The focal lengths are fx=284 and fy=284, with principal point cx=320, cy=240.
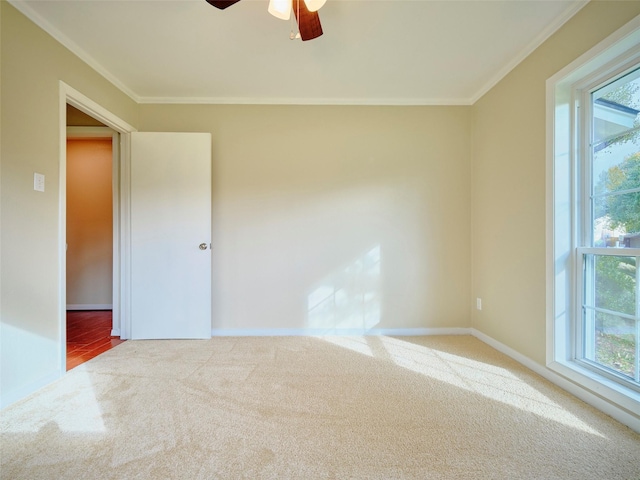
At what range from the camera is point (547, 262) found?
2102mm

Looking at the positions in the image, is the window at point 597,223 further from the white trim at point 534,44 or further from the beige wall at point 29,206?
the beige wall at point 29,206

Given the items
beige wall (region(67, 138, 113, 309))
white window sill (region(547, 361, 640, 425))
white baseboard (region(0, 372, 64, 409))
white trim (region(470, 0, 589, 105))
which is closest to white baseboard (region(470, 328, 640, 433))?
white window sill (region(547, 361, 640, 425))

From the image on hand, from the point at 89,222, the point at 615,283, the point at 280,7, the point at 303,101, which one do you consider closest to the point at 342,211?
the point at 303,101

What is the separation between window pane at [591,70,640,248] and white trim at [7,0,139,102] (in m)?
3.81

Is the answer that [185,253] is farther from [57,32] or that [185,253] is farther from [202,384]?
[57,32]

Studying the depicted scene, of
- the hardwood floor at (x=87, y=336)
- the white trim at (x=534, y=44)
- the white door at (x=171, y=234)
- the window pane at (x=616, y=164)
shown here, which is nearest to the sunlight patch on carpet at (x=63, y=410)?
the hardwood floor at (x=87, y=336)

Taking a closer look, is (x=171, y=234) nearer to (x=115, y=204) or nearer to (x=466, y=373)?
(x=115, y=204)

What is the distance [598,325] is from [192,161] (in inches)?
142

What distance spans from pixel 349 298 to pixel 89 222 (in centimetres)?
419

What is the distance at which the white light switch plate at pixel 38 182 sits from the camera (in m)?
1.92

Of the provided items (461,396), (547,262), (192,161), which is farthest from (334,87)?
(461,396)

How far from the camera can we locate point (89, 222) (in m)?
4.39

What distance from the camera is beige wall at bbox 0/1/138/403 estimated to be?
1.75m

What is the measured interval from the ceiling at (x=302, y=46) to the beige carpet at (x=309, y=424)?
2536 mm
